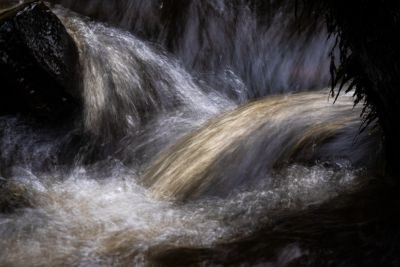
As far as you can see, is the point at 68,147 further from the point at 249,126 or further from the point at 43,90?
the point at 249,126

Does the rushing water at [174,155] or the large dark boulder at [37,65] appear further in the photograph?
the large dark boulder at [37,65]

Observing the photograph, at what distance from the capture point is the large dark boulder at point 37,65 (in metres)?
4.91

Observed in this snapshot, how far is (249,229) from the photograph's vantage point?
311cm

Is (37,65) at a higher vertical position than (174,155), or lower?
higher

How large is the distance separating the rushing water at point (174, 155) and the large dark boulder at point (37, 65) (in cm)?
13

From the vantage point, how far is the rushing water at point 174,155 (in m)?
3.24

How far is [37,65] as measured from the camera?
16.2ft

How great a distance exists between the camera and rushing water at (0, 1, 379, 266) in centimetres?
324

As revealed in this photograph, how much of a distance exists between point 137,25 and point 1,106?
1.61m

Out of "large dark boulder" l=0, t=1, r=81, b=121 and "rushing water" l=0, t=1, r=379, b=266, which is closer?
"rushing water" l=0, t=1, r=379, b=266

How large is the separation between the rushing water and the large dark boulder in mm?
129

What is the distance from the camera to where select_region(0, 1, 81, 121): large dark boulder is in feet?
16.1

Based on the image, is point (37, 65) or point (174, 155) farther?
point (37, 65)

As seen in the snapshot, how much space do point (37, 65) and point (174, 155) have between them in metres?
1.35
